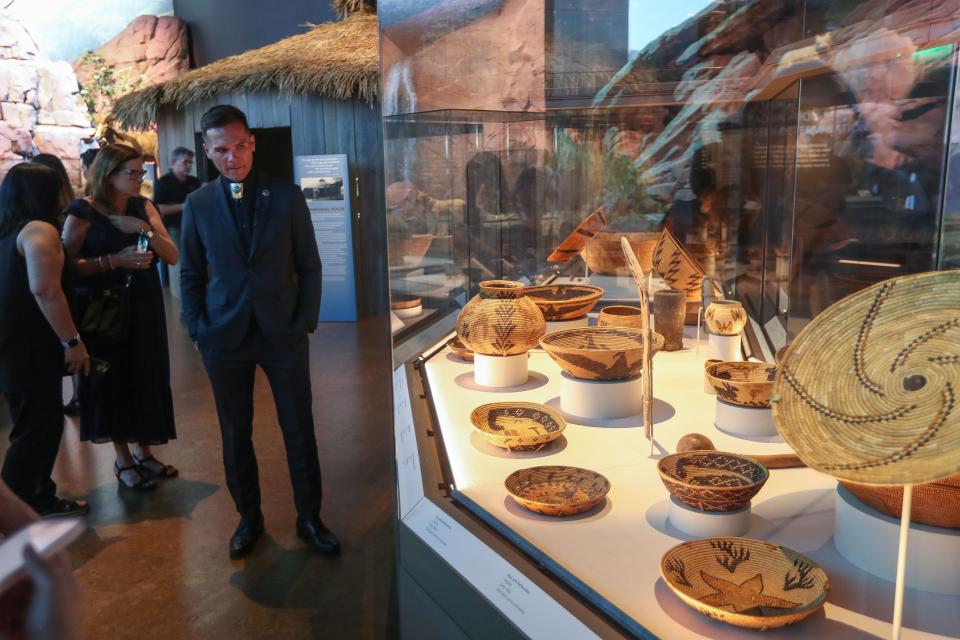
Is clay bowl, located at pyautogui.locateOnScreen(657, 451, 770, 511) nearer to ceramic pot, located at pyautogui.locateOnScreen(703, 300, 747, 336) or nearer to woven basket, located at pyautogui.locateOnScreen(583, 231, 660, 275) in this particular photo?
ceramic pot, located at pyautogui.locateOnScreen(703, 300, 747, 336)

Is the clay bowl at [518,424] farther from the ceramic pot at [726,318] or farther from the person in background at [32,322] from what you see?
the person in background at [32,322]

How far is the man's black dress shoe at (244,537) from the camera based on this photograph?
2740 millimetres

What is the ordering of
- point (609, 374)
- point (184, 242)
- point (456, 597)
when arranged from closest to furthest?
point (456, 597) → point (609, 374) → point (184, 242)

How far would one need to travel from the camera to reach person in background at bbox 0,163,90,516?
282cm

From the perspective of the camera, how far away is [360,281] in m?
7.72

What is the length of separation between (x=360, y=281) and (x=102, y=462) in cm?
417

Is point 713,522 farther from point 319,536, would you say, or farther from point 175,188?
point 175,188

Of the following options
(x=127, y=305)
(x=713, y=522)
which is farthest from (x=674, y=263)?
(x=127, y=305)

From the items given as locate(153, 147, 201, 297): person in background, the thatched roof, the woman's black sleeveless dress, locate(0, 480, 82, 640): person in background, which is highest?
the thatched roof

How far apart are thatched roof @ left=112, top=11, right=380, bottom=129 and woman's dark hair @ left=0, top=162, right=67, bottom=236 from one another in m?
4.51

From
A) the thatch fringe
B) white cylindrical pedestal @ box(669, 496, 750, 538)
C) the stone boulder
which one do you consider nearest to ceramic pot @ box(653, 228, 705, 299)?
white cylindrical pedestal @ box(669, 496, 750, 538)

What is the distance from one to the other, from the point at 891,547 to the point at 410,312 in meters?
2.10

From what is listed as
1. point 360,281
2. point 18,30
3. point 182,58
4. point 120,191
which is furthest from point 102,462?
point 18,30

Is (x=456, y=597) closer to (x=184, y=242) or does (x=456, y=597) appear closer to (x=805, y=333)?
(x=805, y=333)
